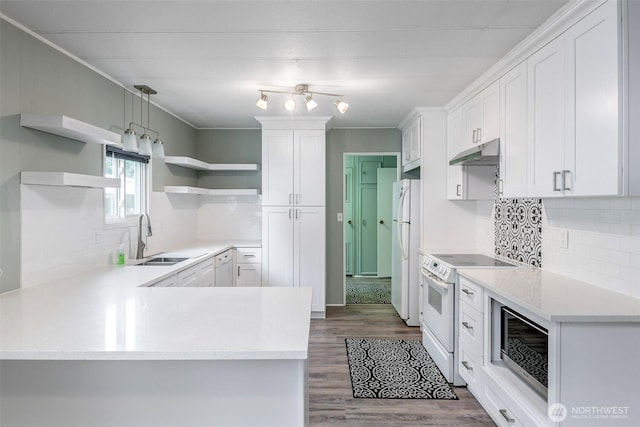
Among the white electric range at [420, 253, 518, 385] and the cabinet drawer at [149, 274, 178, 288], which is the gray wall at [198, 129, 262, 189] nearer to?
the cabinet drawer at [149, 274, 178, 288]

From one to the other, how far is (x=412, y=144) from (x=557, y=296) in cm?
278

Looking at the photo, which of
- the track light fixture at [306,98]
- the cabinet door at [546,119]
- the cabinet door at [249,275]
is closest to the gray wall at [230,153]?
the cabinet door at [249,275]

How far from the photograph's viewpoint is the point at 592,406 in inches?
66.2

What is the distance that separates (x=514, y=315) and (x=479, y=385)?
2.35 ft

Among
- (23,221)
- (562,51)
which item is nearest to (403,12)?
(562,51)

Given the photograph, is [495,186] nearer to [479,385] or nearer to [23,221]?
[479,385]

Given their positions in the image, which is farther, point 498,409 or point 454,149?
point 454,149

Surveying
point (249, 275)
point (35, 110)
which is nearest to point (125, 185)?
point (35, 110)

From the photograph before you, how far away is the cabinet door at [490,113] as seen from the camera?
2840 mm

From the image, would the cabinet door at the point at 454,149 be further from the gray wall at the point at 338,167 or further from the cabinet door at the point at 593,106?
the cabinet door at the point at 593,106

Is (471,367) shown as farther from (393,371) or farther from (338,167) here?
(338,167)

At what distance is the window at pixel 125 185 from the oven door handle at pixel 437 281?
2.77 m

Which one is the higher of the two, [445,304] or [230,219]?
[230,219]

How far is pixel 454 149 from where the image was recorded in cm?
382
